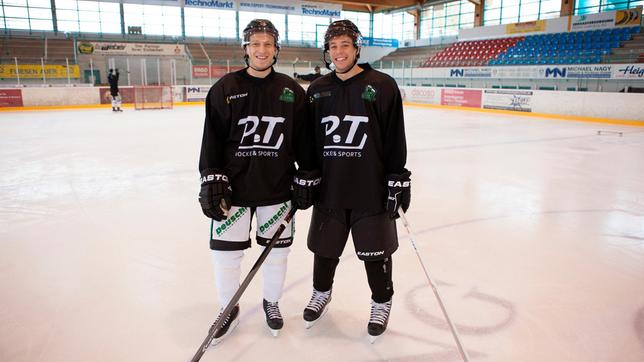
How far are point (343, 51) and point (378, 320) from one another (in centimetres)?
129

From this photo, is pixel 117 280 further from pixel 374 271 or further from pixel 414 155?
pixel 414 155

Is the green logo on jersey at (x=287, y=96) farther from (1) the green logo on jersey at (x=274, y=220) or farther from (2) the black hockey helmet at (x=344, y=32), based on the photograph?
(1) the green logo on jersey at (x=274, y=220)

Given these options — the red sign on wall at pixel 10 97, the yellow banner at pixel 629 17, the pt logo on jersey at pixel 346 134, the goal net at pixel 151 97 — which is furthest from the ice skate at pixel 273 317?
the yellow banner at pixel 629 17

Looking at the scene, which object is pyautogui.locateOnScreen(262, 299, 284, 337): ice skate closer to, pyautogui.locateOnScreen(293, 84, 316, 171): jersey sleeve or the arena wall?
pyautogui.locateOnScreen(293, 84, 316, 171): jersey sleeve

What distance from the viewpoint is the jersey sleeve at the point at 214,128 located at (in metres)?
2.09

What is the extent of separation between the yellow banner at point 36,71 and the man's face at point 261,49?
1769 centimetres

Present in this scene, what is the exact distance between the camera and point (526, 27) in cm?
2123

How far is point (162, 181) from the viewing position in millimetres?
5551

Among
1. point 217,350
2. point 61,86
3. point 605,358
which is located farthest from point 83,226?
point 61,86

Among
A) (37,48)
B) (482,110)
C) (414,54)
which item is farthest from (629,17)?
(37,48)

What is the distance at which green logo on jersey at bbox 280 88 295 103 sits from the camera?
7.00 feet

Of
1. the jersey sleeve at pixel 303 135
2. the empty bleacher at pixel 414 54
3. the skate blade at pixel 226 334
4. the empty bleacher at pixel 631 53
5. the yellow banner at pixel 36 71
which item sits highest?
the empty bleacher at pixel 414 54

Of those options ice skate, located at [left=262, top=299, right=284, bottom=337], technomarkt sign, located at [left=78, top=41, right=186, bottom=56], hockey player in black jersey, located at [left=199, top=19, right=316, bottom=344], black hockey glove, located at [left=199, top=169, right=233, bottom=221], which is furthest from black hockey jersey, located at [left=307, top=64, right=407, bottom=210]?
technomarkt sign, located at [left=78, top=41, right=186, bottom=56]

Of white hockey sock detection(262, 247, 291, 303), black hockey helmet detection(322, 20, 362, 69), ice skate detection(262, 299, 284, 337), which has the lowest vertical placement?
ice skate detection(262, 299, 284, 337)
